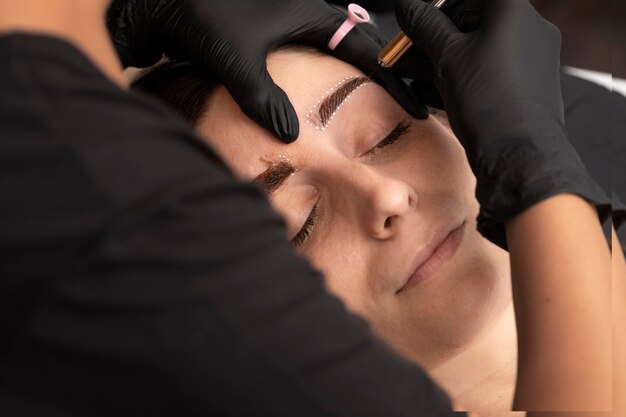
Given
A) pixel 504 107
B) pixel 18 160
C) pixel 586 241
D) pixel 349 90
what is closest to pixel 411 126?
pixel 349 90

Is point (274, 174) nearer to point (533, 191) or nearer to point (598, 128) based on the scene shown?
point (533, 191)

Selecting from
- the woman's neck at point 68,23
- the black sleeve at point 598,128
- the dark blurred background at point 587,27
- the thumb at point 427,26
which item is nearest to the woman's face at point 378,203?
the thumb at point 427,26

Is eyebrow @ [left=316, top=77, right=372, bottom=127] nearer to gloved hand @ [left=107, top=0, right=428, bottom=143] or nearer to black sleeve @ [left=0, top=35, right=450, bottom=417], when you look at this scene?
gloved hand @ [left=107, top=0, right=428, bottom=143]

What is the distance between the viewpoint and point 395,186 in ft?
3.48

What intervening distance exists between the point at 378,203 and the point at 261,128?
0.26 metres

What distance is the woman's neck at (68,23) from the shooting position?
1.54ft

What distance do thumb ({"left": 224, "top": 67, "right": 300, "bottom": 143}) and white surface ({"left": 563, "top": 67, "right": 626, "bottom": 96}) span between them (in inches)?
42.9

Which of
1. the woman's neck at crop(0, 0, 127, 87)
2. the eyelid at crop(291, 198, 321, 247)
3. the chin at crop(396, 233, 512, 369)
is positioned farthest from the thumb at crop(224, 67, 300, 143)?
the woman's neck at crop(0, 0, 127, 87)

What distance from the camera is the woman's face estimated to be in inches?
42.7

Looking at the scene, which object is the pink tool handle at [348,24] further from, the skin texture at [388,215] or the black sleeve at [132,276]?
the black sleeve at [132,276]

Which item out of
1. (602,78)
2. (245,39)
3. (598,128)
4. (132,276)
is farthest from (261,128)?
(602,78)

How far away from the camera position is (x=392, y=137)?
119cm

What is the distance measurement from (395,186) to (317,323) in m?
0.60

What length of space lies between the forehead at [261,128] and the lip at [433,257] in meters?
0.27
